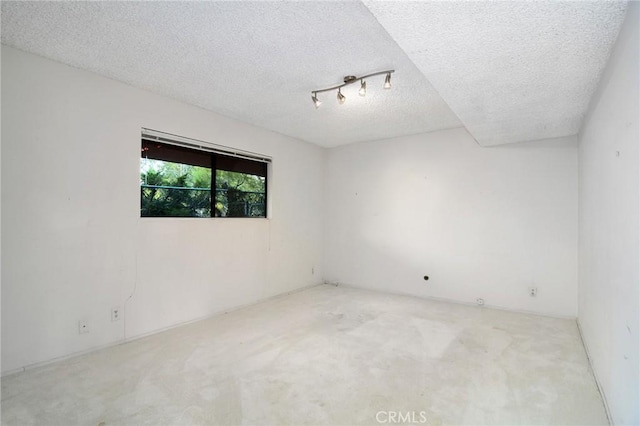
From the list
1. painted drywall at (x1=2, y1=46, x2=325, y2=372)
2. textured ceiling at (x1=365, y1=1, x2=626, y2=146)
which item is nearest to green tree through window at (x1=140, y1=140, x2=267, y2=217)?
painted drywall at (x1=2, y1=46, x2=325, y2=372)

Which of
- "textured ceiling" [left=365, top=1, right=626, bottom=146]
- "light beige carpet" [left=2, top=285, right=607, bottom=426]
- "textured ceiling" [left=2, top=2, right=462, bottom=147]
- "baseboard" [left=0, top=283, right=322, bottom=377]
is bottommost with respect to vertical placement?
"light beige carpet" [left=2, top=285, right=607, bottom=426]

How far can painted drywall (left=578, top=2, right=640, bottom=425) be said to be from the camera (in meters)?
1.37

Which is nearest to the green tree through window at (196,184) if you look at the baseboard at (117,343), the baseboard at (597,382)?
the baseboard at (117,343)

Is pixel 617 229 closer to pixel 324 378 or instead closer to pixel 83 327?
pixel 324 378

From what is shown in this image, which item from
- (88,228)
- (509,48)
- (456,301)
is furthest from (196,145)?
(456,301)

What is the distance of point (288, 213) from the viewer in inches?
186

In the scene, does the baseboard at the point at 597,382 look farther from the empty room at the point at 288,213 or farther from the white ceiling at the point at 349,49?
the white ceiling at the point at 349,49

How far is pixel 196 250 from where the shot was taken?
3488 millimetres

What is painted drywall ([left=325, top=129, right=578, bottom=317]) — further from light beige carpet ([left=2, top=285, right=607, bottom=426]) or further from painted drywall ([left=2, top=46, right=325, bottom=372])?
painted drywall ([left=2, top=46, right=325, bottom=372])

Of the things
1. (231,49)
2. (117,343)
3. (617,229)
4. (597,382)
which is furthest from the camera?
(117,343)

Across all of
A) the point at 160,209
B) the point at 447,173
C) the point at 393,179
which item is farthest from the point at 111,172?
the point at 447,173

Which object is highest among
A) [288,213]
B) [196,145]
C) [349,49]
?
[349,49]

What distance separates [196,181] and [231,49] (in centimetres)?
175

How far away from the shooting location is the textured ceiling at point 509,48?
1.40m
